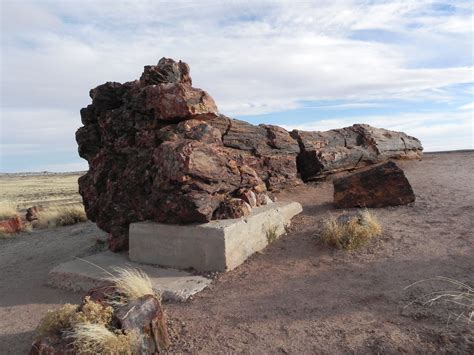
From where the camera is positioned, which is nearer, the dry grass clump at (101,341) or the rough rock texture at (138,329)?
the dry grass clump at (101,341)

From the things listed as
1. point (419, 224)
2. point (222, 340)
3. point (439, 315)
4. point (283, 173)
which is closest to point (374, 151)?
point (283, 173)

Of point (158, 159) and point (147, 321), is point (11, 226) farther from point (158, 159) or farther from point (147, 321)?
point (147, 321)

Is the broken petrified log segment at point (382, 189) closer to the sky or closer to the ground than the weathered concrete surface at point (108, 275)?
closer to the sky

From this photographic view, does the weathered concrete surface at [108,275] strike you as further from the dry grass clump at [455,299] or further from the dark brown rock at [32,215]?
the dark brown rock at [32,215]

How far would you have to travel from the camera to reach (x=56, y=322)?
A: 4496mm

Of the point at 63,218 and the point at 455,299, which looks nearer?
the point at 455,299

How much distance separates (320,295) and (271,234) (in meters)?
2.15

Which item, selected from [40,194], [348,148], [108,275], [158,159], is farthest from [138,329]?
[40,194]

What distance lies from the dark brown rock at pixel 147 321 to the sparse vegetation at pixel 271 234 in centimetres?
315

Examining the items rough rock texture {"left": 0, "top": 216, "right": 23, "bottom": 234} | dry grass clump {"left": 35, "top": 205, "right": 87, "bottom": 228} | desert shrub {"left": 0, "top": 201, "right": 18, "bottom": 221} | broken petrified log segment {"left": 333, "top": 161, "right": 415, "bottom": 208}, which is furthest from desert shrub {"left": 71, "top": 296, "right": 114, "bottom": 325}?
desert shrub {"left": 0, "top": 201, "right": 18, "bottom": 221}

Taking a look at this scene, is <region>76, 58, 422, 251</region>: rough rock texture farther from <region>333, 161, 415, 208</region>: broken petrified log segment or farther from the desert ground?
the desert ground

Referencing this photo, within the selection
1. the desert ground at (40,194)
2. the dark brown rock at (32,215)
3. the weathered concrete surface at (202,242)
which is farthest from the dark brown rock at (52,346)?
the desert ground at (40,194)

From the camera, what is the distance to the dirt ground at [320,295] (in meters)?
4.34

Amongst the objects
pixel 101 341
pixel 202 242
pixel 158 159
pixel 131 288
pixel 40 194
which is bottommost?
pixel 40 194
